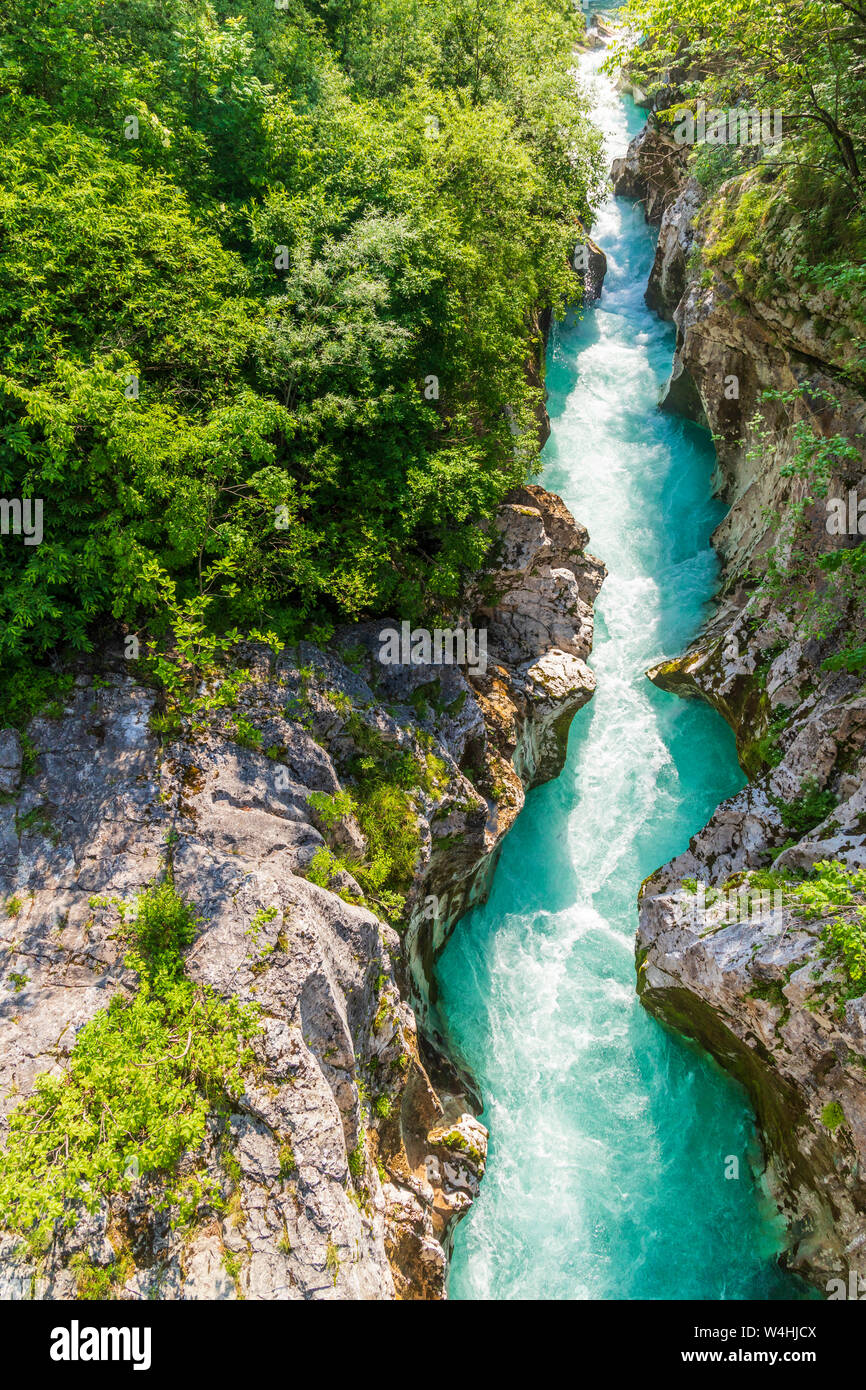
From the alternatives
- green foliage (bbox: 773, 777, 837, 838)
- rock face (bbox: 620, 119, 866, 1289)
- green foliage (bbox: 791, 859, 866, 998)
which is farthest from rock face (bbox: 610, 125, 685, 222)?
green foliage (bbox: 791, 859, 866, 998)

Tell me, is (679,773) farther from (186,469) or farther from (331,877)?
(186,469)

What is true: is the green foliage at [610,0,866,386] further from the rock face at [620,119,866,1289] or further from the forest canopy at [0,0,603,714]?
the forest canopy at [0,0,603,714]

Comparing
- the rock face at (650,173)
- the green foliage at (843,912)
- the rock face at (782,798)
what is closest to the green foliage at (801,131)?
the rock face at (782,798)

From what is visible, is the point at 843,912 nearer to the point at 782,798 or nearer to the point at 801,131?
the point at 782,798

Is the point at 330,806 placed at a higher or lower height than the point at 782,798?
lower

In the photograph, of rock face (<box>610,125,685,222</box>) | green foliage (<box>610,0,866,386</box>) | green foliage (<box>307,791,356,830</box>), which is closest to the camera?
green foliage (<box>307,791,356,830</box>)

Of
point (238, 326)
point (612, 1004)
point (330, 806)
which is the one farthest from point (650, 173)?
point (612, 1004)
